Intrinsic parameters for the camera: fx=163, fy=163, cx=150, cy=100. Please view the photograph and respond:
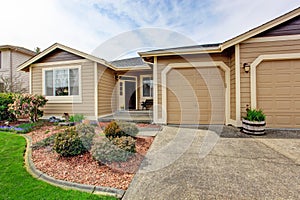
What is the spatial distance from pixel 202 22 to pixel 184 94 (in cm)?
495

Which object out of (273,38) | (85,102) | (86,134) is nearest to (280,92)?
(273,38)

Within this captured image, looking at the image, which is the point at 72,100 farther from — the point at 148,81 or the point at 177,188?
the point at 177,188

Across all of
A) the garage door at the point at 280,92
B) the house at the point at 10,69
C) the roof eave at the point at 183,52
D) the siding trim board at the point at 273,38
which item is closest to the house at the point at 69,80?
the roof eave at the point at 183,52

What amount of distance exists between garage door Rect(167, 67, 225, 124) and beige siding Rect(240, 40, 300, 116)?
2.99ft

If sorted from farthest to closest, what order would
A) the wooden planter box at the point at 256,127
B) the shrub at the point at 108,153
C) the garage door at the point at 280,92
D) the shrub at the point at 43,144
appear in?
the garage door at the point at 280,92
the wooden planter box at the point at 256,127
the shrub at the point at 43,144
the shrub at the point at 108,153

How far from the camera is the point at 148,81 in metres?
11.6

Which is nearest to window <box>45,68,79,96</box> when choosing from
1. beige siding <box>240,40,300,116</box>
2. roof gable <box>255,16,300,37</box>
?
beige siding <box>240,40,300,116</box>

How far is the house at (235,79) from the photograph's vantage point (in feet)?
18.3

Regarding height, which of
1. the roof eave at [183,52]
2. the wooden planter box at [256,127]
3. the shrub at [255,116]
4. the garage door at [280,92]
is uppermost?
the roof eave at [183,52]

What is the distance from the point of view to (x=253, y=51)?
5805mm

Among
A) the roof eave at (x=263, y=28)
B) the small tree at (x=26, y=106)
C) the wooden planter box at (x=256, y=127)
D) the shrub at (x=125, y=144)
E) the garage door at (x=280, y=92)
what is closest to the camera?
the shrub at (x=125, y=144)

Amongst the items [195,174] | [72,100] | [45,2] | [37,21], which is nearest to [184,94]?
[195,174]

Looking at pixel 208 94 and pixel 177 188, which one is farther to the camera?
pixel 208 94

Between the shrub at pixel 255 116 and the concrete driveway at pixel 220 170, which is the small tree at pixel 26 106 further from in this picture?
the shrub at pixel 255 116
